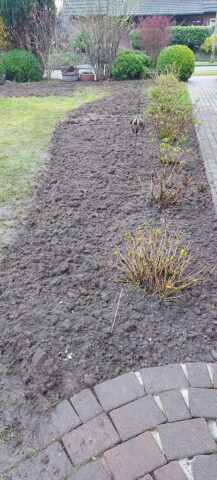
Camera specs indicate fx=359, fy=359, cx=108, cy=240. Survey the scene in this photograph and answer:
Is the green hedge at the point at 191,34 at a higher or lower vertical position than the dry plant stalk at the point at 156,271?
higher

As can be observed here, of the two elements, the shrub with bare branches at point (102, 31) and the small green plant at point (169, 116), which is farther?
the shrub with bare branches at point (102, 31)

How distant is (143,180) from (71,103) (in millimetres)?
5423

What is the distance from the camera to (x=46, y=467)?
1.61 metres

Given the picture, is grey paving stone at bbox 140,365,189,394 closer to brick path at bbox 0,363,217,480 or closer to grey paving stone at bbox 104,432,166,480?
brick path at bbox 0,363,217,480

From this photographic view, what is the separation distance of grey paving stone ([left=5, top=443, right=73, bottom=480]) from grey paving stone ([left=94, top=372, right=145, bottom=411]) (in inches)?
12.6

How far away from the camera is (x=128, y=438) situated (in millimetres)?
1708

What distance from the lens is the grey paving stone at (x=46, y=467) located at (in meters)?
1.58

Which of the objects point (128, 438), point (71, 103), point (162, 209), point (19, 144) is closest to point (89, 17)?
point (71, 103)

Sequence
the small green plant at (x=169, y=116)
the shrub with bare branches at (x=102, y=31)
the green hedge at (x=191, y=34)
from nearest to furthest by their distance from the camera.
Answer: the small green plant at (x=169, y=116) < the shrub with bare branches at (x=102, y=31) < the green hedge at (x=191, y=34)

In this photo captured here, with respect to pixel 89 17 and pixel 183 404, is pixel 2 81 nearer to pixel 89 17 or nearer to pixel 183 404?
pixel 89 17

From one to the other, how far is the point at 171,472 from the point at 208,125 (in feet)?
20.9

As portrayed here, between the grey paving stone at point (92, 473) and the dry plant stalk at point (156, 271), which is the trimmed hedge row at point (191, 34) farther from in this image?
the grey paving stone at point (92, 473)

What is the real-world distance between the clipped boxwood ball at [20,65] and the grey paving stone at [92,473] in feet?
42.6

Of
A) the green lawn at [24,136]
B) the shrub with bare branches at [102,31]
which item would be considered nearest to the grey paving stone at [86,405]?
the green lawn at [24,136]
